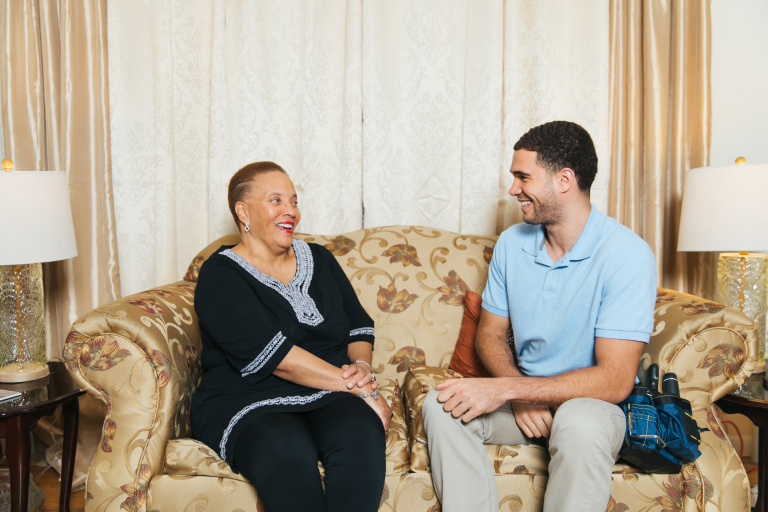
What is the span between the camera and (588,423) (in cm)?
124

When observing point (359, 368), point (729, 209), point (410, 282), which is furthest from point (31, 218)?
point (729, 209)

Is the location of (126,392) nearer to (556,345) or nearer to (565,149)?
(556,345)

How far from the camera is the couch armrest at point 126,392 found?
4.42 feet

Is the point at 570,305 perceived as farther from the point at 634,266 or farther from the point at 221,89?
the point at 221,89

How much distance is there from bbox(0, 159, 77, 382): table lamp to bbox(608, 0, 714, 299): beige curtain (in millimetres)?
2079

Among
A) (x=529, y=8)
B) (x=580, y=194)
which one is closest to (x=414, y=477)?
(x=580, y=194)

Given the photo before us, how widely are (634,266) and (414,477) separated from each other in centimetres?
78

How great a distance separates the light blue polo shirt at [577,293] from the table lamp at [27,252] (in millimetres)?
1467

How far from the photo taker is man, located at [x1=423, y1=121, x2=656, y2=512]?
1.26 m

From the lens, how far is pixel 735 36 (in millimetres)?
2307

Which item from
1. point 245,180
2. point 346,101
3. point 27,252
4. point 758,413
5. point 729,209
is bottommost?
point 758,413

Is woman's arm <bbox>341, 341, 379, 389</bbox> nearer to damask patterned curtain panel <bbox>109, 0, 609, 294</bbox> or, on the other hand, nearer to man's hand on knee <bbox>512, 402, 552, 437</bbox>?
man's hand on knee <bbox>512, 402, 552, 437</bbox>

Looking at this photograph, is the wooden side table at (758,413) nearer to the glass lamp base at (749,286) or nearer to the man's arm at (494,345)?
the glass lamp base at (749,286)

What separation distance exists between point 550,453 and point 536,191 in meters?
0.69
